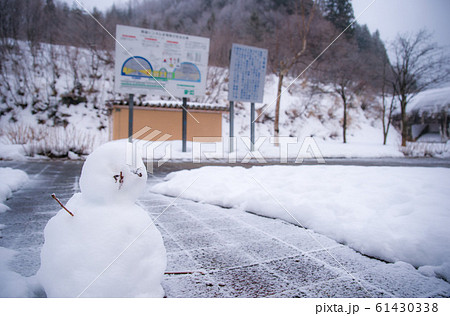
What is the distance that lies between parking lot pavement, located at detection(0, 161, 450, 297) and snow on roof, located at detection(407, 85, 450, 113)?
10.8 meters

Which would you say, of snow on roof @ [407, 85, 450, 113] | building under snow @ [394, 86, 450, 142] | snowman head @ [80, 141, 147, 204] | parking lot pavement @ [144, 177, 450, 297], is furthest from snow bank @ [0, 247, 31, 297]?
building under snow @ [394, 86, 450, 142]

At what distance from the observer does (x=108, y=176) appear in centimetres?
89

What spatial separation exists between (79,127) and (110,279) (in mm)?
13047

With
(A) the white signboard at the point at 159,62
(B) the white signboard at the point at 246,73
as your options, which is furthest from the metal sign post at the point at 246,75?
(A) the white signboard at the point at 159,62

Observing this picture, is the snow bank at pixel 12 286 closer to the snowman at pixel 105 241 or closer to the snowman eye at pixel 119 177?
the snowman at pixel 105 241

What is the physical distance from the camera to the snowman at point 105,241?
32.3 inches

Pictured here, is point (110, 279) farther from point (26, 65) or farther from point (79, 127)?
point (26, 65)

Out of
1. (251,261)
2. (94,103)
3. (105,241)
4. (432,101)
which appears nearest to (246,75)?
(251,261)

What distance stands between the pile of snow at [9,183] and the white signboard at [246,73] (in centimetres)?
587

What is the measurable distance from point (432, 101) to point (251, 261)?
1321 centimetres

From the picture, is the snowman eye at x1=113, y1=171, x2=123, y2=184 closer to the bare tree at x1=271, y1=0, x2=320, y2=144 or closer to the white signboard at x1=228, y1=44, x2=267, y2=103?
the white signboard at x1=228, y1=44, x2=267, y2=103

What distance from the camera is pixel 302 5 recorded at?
30.2ft

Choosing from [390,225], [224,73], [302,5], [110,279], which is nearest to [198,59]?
[302,5]

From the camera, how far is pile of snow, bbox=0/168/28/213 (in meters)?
2.42
